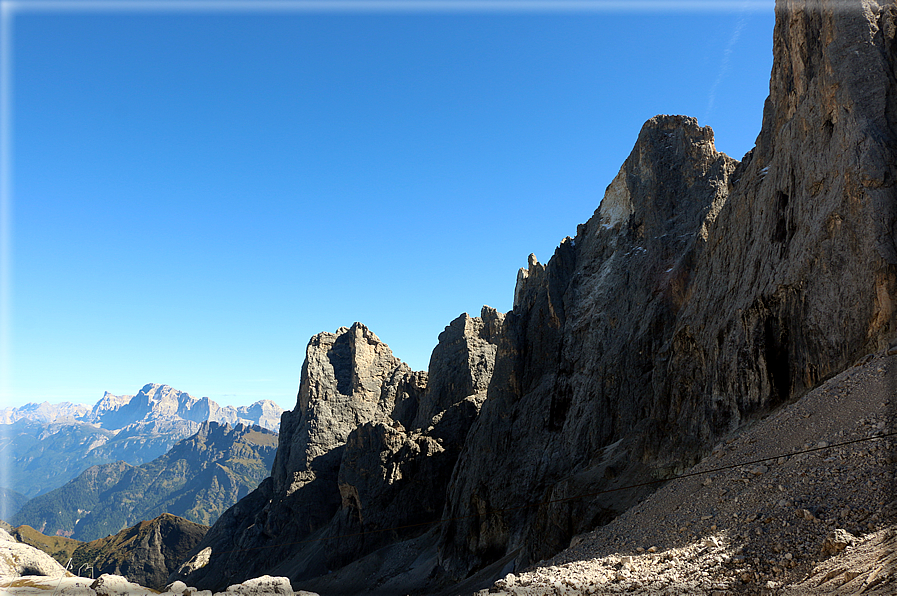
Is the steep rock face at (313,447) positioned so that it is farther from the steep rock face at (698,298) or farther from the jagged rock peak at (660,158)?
the jagged rock peak at (660,158)

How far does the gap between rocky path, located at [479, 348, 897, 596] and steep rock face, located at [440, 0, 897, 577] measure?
5134mm

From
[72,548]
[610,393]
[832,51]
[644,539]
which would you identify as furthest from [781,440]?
[72,548]

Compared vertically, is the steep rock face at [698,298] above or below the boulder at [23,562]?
above

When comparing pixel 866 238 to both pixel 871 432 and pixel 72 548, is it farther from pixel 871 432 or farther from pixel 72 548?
pixel 72 548

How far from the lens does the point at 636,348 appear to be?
4994 centimetres

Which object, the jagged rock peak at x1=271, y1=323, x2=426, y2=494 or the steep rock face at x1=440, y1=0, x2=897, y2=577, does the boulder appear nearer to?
the steep rock face at x1=440, y1=0, x2=897, y2=577

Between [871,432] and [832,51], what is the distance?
22.1 metres

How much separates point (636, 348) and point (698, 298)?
439 inches

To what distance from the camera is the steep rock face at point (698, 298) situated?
26.1m

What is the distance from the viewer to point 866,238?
2456cm

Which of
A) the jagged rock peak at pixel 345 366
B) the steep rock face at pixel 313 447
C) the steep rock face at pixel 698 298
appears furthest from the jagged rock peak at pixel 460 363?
the steep rock face at pixel 698 298

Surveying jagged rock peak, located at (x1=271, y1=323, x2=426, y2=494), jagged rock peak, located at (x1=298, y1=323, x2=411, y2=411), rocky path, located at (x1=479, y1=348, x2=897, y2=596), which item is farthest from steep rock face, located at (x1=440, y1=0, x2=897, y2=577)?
jagged rock peak, located at (x1=298, y1=323, x2=411, y2=411)

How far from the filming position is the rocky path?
1365cm

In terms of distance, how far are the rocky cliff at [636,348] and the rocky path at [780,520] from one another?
524 centimetres
